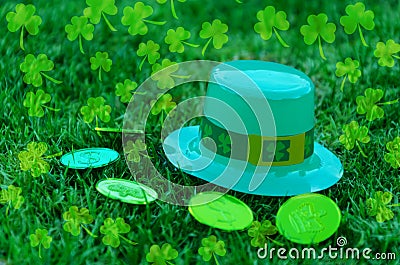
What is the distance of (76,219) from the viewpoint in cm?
148

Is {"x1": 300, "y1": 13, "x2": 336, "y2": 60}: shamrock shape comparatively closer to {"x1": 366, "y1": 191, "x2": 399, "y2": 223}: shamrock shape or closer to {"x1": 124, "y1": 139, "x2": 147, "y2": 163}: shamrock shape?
{"x1": 366, "y1": 191, "x2": 399, "y2": 223}: shamrock shape

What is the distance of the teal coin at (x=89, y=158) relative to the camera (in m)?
1.68

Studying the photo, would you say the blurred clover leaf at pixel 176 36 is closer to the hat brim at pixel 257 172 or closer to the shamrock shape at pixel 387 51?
the hat brim at pixel 257 172

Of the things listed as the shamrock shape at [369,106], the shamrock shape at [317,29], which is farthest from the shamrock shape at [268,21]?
the shamrock shape at [369,106]

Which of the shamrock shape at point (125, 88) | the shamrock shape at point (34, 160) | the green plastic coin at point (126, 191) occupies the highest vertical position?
the shamrock shape at point (125, 88)

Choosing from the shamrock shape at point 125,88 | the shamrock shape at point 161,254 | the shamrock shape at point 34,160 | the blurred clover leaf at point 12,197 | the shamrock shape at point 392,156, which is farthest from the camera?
the shamrock shape at point 125,88

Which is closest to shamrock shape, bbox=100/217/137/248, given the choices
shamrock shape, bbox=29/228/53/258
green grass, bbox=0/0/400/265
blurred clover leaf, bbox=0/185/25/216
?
green grass, bbox=0/0/400/265

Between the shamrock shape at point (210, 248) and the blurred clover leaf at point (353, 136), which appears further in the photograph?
the blurred clover leaf at point (353, 136)

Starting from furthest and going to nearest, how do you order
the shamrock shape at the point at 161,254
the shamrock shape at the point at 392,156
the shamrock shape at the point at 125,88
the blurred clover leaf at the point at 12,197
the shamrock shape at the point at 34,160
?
the shamrock shape at the point at 125,88, the shamrock shape at the point at 392,156, the shamrock shape at the point at 34,160, the blurred clover leaf at the point at 12,197, the shamrock shape at the point at 161,254

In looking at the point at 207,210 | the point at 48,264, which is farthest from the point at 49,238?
the point at 207,210

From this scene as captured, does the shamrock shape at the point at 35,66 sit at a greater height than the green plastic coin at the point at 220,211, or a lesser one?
greater

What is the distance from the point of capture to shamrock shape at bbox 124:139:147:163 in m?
1.76

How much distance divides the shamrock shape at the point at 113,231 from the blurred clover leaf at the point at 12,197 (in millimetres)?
223

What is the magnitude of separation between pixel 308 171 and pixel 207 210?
32 centimetres
